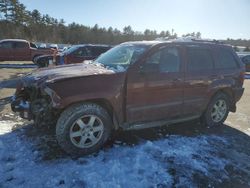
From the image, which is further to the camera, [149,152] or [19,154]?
[149,152]

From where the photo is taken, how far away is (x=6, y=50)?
1797 centimetres

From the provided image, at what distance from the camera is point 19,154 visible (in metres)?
3.77

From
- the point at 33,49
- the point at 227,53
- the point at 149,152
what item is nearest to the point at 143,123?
the point at 149,152

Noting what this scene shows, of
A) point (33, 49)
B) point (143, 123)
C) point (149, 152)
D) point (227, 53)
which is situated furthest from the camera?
point (33, 49)

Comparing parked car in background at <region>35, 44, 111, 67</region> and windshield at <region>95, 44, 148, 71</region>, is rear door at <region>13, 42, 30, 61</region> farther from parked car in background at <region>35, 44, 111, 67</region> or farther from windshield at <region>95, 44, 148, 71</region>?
windshield at <region>95, 44, 148, 71</region>

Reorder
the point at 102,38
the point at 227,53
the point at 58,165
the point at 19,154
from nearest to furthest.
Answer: the point at 58,165 → the point at 19,154 → the point at 227,53 → the point at 102,38

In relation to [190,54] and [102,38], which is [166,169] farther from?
[102,38]

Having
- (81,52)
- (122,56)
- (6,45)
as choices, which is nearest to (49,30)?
(6,45)

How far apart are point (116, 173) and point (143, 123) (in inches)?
47.0

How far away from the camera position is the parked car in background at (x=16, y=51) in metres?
17.9

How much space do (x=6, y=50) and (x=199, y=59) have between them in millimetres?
16688

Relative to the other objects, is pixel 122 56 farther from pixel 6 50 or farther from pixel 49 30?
pixel 49 30

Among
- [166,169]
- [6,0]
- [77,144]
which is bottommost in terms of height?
[166,169]

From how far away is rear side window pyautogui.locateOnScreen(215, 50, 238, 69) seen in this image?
540cm
